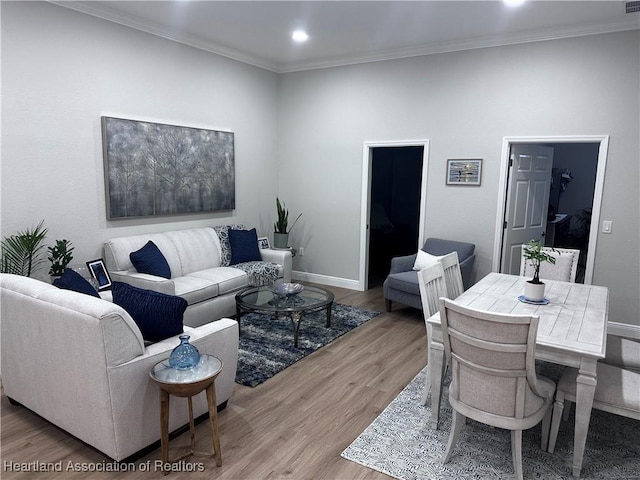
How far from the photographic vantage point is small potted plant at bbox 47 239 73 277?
11.8 feet

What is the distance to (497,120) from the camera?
185 inches

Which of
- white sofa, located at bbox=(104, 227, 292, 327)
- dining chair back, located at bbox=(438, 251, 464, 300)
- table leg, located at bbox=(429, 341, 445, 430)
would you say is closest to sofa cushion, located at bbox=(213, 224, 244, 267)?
white sofa, located at bbox=(104, 227, 292, 327)

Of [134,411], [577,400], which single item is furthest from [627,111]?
[134,411]

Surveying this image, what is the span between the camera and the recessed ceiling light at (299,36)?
4.51 meters

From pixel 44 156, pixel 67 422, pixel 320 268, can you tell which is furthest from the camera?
pixel 320 268

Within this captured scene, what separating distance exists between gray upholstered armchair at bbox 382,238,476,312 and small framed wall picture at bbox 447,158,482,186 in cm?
71

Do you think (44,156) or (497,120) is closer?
(44,156)

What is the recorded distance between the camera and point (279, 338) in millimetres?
4098

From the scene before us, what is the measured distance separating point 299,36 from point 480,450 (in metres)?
4.23

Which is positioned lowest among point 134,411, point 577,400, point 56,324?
point 134,411

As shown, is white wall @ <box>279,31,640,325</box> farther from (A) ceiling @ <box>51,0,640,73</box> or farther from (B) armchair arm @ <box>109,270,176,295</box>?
(B) armchair arm @ <box>109,270,176,295</box>

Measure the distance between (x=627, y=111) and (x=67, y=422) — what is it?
205 inches

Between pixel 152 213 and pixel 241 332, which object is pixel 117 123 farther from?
pixel 241 332

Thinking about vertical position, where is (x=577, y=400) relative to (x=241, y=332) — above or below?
above
